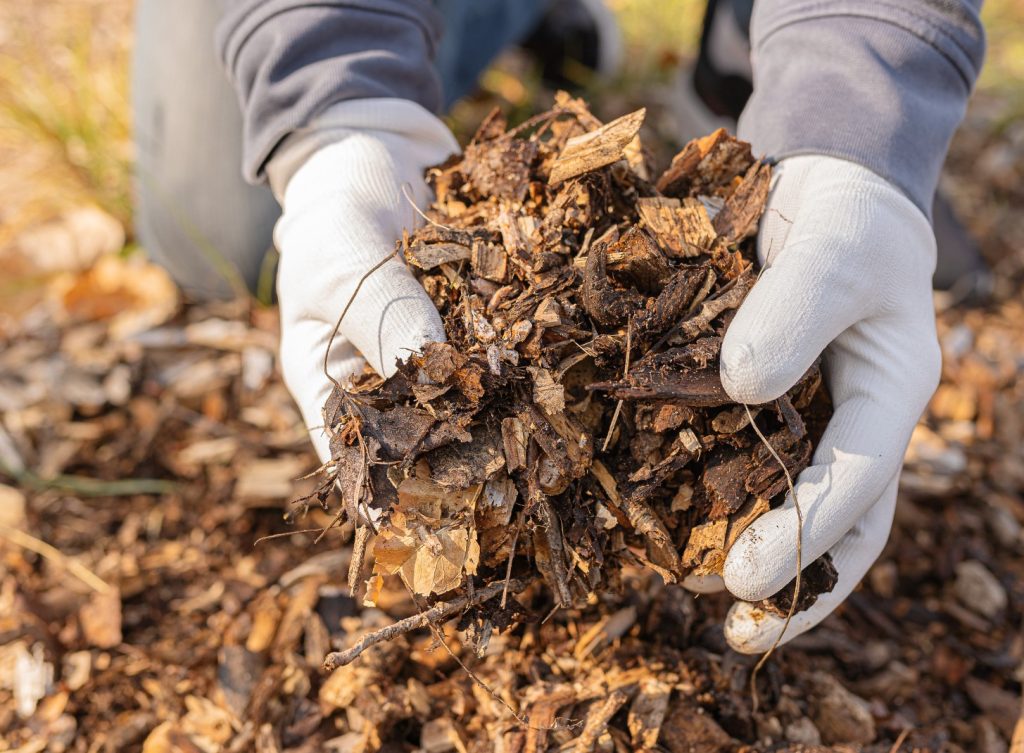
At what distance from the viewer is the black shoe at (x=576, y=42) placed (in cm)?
443

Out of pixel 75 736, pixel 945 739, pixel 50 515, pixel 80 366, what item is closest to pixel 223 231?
pixel 80 366

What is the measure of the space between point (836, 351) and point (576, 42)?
3198 mm

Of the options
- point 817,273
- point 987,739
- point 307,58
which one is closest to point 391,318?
point 817,273

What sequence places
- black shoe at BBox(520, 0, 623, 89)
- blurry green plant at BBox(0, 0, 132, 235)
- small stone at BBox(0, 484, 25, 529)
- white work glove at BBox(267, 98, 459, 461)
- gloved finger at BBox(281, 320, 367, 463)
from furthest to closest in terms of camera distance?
black shoe at BBox(520, 0, 623, 89)
blurry green plant at BBox(0, 0, 132, 235)
small stone at BBox(0, 484, 25, 529)
gloved finger at BBox(281, 320, 367, 463)
white work glove at BBox(267, 98, 459, 461)

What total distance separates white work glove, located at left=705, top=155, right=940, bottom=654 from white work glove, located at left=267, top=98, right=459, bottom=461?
69 centimetres

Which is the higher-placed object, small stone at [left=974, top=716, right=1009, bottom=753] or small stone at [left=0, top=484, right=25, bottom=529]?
small stone at [left=0, top=484, right=25, bottom=529]

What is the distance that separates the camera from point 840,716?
1896 mm

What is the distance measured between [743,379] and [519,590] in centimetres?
63

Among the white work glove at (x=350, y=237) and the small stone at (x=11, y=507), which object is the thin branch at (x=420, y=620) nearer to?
the white work glove at (x=350, y=237)

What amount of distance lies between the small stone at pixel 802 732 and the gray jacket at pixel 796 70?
130cm

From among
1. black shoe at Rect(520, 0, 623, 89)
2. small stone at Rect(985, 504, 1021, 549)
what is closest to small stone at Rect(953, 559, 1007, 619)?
small stone at Rect(985, 504, 1021, 549)

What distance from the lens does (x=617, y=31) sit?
454cm

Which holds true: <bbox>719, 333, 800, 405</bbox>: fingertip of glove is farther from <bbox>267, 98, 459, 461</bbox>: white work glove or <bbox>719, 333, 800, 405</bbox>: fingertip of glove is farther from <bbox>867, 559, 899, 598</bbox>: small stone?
<bbox>867, 559, 899, 598</bbox>: small stone

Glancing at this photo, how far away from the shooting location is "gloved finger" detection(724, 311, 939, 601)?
1.60 metres
